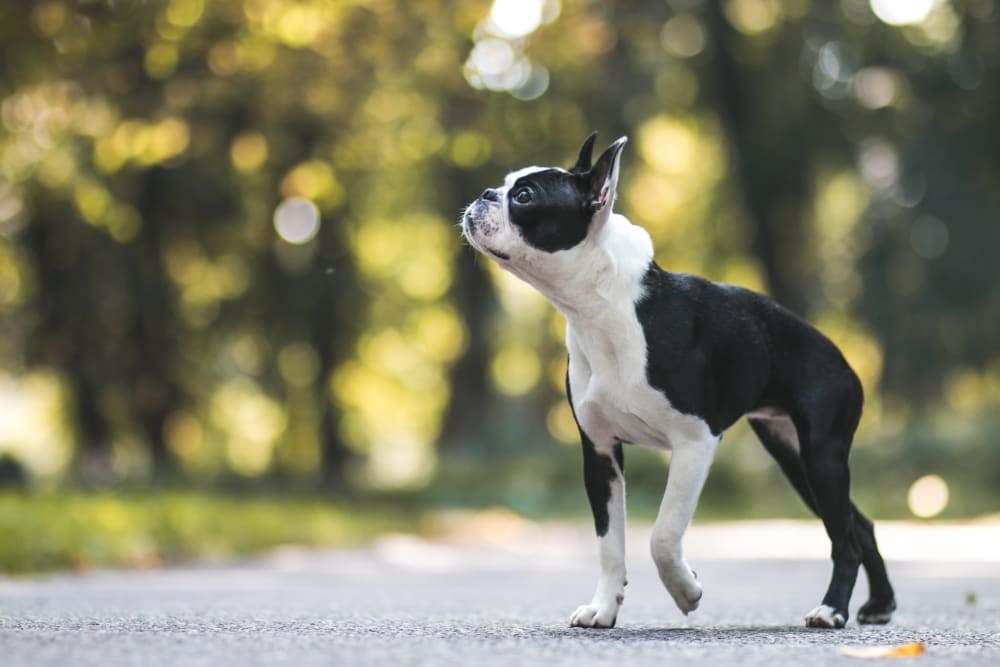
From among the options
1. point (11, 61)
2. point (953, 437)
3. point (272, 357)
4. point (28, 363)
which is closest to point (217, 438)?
point (272, 357)

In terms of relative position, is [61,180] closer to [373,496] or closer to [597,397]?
[373,496]

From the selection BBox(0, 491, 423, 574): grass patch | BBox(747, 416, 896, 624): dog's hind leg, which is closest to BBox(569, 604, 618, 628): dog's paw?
BBox(747, 416, 896, 624): dog's hind leg

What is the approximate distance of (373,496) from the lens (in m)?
26.5

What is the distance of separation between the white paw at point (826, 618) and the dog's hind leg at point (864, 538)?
1.71 feet

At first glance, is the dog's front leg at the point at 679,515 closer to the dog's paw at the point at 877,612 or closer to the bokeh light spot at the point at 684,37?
the dog's paw at the point at 877,612

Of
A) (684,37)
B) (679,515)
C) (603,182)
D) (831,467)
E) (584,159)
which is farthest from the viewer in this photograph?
(684,37)

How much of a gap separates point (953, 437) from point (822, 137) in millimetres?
7899

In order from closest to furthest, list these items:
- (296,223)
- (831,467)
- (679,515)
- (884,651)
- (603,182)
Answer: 1. (884,651)
2. (679,515)
3. (603,182)
4. (831,467)
5. (296,223)

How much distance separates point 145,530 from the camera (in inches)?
532

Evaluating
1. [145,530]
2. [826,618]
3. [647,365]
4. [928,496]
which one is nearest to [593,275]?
[647,365]

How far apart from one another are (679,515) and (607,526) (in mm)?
411

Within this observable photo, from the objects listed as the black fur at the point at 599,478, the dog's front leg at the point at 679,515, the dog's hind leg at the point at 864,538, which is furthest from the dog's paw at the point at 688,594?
the dog's hind leg at the point at 864,538

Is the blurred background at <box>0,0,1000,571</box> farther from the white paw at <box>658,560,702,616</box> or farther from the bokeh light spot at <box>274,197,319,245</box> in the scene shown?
the white paw at <box>658,560,702,616</box>

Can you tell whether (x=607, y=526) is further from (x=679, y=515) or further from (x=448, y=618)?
(x=448, y=618)
